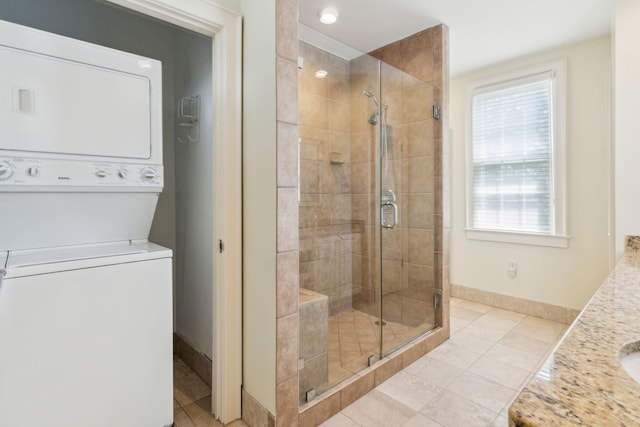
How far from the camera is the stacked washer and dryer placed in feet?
3.98

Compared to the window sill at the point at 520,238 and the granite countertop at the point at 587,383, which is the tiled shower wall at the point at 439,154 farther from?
the granite countertop at the point at 587,383

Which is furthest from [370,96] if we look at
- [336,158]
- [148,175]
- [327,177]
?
[148,175]

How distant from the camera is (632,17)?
5.98ft

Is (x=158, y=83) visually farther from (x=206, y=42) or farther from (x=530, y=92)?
(x=530, y=92)

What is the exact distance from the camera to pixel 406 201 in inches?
106

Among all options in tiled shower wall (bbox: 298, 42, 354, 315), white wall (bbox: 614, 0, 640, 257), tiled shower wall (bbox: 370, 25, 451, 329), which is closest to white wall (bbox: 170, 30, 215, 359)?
tiled shower wall (bbox: 298, 42, 354, 315)

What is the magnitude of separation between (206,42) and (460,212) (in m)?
2.92

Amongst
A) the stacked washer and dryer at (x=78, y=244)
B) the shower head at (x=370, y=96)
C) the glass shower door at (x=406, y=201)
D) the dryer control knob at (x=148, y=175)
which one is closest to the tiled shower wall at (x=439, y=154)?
the glass shower door at (x=406, y=201)

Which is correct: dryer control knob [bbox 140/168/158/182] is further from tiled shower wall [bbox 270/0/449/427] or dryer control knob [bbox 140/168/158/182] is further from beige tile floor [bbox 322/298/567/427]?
beige tile floor [bbox 322/298/567/427]

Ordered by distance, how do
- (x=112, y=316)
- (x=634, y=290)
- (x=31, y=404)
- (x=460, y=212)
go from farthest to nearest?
1. (x=460, y=212)
2. (x=112, y=316)
3. (x=31, y=404)
4. (x=634, y=290)

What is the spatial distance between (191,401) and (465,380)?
5.43 ft

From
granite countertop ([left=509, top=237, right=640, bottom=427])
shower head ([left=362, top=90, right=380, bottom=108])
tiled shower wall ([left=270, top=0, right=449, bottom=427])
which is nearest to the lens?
granite countertop ([left=509, top=237, right=640, bottom=427])

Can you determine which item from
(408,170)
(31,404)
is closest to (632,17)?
(408,170)

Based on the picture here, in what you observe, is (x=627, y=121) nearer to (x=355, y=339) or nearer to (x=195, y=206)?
(x=355, y=339)
